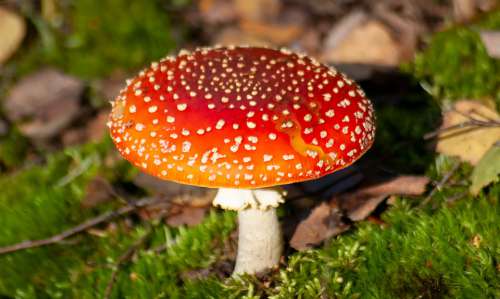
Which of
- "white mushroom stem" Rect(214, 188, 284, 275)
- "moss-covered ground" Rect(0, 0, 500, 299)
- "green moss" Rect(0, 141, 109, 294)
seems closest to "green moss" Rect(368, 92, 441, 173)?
"moss-covered ground" Rect(0, 0, 500, 299)

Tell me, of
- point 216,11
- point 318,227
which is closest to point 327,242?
point 318,227

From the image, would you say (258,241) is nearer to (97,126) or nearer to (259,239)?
(259,239)

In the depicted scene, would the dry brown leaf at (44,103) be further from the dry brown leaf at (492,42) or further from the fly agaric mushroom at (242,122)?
the dry brown leaf at (492,42)

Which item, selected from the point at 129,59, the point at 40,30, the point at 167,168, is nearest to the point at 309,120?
the point at 167,168

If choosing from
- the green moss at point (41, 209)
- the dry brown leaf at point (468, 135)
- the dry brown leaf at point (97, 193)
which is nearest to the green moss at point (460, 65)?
the dry brown leaf at point (468, 135)

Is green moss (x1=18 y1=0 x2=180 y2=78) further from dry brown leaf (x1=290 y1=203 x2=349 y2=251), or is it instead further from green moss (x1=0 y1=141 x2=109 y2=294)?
dry brown leaf (x1=290 y1=203 x2=349 y2=251)
